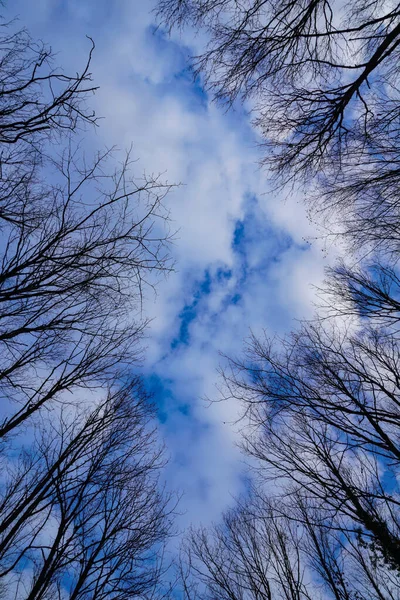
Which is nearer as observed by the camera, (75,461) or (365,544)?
(75,461)

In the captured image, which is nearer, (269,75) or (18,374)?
(18,374)

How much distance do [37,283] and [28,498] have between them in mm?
2616

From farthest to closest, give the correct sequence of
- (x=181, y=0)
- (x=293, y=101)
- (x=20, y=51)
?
(x=293, y=101), (x=181, y=0), (x=20, y=51)

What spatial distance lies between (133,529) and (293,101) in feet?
24.0

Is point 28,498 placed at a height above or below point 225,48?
below

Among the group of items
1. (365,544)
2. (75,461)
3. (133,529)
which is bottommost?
(365,544)

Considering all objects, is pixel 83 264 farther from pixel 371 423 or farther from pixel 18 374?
pixel 371 423

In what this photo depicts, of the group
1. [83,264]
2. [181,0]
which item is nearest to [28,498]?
[83,264]

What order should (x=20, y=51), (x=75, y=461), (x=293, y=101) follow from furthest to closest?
(x=75, y=461)
(x=293, y=101)
(x=20, y=51)

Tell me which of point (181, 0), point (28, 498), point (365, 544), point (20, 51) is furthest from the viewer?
point (365, 544)

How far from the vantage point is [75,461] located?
450cm

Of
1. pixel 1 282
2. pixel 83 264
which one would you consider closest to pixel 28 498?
pixel 1 282

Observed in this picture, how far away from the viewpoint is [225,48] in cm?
402

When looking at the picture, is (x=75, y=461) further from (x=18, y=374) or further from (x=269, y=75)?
(x=269, y=75)
